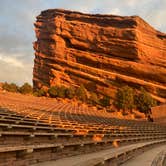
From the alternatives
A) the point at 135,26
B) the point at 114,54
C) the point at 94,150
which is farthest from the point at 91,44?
the point at 94,150

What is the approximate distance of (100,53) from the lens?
82750 millimetres

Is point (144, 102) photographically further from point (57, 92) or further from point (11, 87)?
point (11, 87)

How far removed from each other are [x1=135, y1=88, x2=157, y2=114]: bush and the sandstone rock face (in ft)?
22.9

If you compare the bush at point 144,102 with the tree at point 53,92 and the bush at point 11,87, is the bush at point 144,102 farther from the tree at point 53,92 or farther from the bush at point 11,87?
the bush at point 11,87

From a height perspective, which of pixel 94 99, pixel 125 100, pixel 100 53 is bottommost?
pixel 125 100

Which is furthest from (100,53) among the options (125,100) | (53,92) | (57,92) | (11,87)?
(11,87)

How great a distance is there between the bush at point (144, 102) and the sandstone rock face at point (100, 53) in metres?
6.99

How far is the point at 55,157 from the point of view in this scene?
9914mm

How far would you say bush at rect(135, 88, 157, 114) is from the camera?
67.7m

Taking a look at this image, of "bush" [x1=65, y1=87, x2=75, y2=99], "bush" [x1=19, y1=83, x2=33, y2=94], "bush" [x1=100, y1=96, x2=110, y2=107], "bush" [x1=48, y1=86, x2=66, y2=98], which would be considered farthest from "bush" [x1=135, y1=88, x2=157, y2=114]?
"bush" [x1=19, y1=83, x2=33, y2=94]

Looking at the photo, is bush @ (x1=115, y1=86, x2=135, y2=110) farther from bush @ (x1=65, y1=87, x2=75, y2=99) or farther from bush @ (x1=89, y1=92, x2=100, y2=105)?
bush @ (x1=65, y1=87, x2=75, y2=99)

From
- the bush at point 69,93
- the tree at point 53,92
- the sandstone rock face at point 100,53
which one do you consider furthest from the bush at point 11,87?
the sandstone rock face at point 100,53

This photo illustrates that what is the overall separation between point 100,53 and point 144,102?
19.5 metres

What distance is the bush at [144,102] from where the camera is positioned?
67.7m
